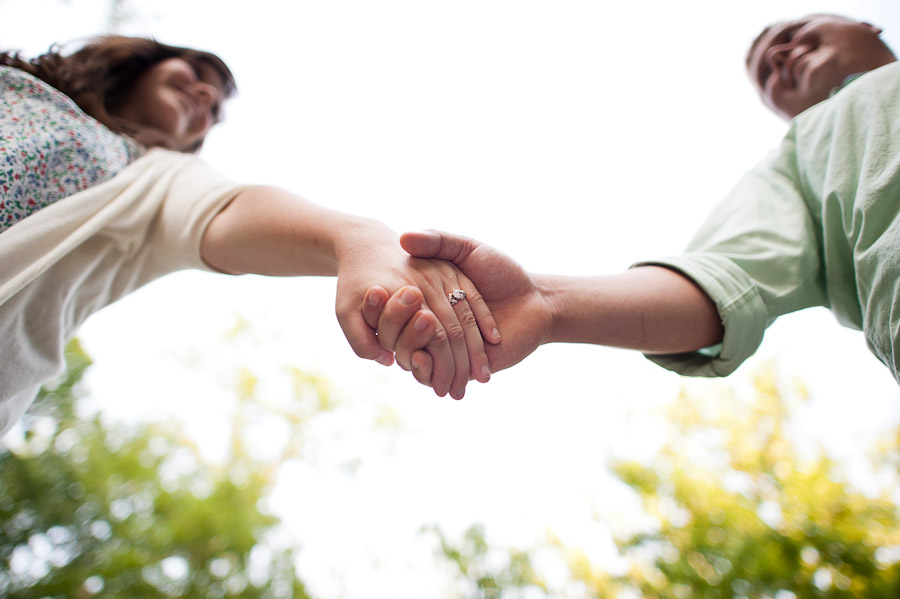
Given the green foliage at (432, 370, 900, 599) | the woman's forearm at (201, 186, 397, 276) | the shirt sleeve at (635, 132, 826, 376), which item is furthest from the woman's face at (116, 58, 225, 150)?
the green foliage at (432, 370, 900, 599)

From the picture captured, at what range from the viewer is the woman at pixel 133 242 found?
0.83 metres

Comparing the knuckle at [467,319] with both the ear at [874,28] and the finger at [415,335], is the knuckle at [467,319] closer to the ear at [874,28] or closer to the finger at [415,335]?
the finger at [415,335]

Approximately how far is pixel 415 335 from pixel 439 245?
172 millimetres

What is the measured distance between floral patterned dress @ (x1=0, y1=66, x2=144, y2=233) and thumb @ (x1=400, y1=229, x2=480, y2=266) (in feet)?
1.96

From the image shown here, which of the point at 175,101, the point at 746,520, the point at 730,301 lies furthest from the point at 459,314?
the point at 746,520

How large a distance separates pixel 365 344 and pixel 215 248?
382 mm

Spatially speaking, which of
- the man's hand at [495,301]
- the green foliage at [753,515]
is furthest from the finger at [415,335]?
the green foliage at [753,515]

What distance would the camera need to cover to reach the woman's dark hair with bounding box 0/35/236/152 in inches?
47.7

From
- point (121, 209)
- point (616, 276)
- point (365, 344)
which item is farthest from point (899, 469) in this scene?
A: point (121, 209)

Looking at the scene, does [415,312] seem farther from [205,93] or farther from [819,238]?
[205,93]

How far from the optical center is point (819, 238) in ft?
3.24

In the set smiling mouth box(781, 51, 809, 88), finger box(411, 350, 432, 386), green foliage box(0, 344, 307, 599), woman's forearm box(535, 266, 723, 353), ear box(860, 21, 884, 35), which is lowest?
green foliage box(0, 344, 307, 599)

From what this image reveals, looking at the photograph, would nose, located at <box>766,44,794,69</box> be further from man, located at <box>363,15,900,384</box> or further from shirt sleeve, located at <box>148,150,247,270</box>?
shirt sleeve, located at <box>148,150,247,270</box>

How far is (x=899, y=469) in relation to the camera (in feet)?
11.0
